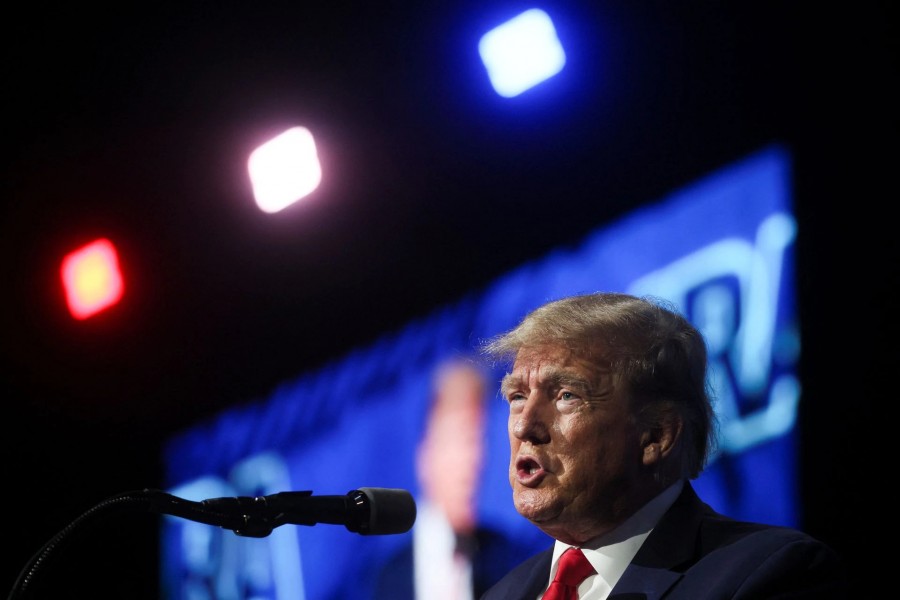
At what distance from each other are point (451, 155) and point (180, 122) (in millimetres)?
1380

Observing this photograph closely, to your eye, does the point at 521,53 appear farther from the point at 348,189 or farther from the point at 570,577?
the point at 570,577

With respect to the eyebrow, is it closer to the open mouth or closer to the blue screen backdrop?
the open mouth

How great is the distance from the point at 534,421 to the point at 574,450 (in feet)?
0.37

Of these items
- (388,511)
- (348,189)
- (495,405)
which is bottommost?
(388,511)

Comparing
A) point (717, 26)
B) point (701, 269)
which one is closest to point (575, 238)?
point (701, 269)

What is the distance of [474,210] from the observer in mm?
3543

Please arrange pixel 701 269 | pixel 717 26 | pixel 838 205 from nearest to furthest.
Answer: pixel 838 205 → pixel 701 269 → pixel 717 26

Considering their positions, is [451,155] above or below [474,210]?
above

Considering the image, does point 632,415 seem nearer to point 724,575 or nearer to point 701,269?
point 724,575

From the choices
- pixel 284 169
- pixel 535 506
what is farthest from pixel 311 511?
pixel 284 169

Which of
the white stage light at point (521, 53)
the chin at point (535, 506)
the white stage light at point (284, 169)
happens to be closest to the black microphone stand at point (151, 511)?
the chin at point (535, 506)

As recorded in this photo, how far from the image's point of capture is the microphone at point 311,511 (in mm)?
1627

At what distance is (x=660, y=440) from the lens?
226cm

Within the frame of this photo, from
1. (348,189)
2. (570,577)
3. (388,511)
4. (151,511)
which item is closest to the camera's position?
(151,511)
